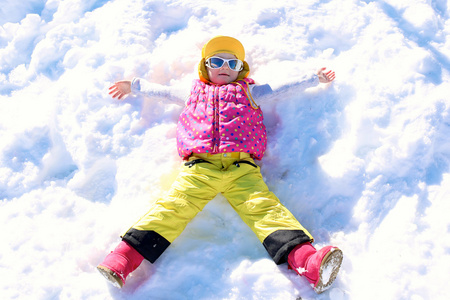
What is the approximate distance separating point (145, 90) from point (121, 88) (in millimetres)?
239

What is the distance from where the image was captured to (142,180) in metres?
2.55

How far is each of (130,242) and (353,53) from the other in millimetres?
2396

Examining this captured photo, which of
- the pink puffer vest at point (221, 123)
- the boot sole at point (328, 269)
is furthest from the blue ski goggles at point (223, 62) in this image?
the boot sole at point (328, 269)

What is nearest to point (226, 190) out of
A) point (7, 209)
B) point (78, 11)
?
point (7, 209)

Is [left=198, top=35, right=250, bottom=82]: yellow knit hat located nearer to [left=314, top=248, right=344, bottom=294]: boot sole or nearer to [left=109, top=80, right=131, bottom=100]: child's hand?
[left=109, top=80, right=131, bottom=100]: child's hand

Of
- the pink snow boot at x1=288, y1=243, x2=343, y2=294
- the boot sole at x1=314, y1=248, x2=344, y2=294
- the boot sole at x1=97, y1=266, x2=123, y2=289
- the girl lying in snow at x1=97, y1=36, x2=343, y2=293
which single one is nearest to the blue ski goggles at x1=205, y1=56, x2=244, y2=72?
the girl lying in snow at x1=97, y1=36, x2=343, y2=293

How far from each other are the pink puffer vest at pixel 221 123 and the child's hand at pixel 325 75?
1.96ft

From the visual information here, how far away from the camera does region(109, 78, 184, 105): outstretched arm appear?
2.80 meters

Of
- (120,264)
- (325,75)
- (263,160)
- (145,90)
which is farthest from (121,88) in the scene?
(325,75)

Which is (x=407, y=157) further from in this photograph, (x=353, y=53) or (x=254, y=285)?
(x=254, y=285)

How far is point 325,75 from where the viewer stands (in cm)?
278

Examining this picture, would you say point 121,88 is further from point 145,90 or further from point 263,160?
point 263,160

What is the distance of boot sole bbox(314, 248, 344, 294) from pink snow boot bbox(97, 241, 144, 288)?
107 centimetres

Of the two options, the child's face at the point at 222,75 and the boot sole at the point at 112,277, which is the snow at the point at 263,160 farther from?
the child's face at the point at 222,75
